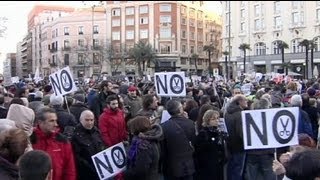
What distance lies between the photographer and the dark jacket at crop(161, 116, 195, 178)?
7.09 meters

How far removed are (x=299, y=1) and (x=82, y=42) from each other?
141 feet

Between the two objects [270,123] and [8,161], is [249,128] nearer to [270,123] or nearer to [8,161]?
[270,123]

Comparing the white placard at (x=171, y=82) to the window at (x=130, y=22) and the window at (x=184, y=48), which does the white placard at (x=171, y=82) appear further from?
the window at (x=130, y=22)

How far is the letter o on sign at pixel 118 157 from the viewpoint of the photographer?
6246mm

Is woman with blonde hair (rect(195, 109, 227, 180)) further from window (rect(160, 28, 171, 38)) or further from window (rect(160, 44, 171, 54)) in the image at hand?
window (rect(160, 28, 171, 38))

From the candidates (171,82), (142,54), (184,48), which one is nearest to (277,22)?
(142,54)

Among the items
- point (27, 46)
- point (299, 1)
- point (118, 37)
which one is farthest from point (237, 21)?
point (27, 46)

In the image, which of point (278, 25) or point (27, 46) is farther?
point (27, 46)

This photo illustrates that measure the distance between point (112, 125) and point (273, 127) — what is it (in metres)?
3.45

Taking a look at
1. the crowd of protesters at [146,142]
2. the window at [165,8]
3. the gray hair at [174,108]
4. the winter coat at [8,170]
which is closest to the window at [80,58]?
the window at [165,8]

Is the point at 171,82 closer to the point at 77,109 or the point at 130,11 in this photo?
the point at 77,109

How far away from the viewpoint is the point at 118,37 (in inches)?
3649

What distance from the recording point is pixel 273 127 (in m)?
5.16

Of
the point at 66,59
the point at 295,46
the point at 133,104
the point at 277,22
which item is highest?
the point at 277,22
